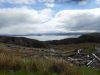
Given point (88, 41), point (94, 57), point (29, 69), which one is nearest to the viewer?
point (29, 69)

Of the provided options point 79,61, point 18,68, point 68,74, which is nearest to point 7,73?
point 18,68

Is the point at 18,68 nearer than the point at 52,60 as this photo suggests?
Yes

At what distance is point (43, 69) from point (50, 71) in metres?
0.24

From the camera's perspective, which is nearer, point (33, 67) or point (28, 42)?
point (33, 67)

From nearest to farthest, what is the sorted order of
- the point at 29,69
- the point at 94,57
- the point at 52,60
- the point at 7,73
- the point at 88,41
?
the point at 7,73, the point at 29,69, the point at 52,60, the point at 94,57, the point at 88,41

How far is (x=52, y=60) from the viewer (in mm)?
12906

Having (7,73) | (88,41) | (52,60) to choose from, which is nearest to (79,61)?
(52,60)

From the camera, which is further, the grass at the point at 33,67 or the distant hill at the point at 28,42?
the distant hill at the point at 28,42

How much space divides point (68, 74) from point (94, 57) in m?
10.2

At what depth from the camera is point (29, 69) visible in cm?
1199

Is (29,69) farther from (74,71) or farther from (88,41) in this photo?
(88,41)

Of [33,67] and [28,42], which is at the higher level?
[33,67]

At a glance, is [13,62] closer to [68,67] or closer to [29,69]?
[29,69]

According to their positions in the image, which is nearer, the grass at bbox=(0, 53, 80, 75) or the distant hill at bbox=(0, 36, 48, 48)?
the grass at bbox=(0, 53, 80, 75)
